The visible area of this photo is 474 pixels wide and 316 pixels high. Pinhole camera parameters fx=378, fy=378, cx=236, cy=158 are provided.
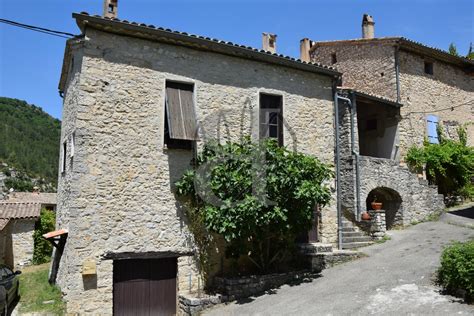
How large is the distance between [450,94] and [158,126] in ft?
48.5

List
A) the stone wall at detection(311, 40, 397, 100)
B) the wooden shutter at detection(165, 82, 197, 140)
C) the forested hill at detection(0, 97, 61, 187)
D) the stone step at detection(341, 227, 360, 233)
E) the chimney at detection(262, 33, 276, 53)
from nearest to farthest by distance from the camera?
1. the wooden shutter at detection(165, 82, 197, 140)
2. the stone step at detection(341, 227, 360, 233)
3. the chimney at detection(262, 33, 276, 53)
4. the stone wall at detection(311, 40, 397, 100)
5. the forested hill at detection(0, 97, 61, 187)

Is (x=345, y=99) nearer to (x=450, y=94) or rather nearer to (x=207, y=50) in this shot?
(x=207, y=50)

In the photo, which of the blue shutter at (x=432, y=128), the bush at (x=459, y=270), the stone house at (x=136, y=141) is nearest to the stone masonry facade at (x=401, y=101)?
the blue shutter at (x=432, y=128)

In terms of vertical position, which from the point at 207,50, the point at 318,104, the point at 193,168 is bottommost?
the point at 193,168

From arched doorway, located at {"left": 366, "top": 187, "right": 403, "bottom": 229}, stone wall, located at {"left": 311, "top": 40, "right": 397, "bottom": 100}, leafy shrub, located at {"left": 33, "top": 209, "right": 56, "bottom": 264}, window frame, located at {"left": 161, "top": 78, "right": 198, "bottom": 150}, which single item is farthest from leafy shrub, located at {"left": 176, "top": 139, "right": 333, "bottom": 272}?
leafy shrub, located at {"left": 33, "top": 209, "right": 56, "bottom": 264}

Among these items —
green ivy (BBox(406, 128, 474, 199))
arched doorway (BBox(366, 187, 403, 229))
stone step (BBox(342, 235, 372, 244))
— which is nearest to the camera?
stone step (BBox(342, 235, 372, 244))

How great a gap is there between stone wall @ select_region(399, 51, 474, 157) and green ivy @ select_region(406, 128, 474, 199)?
56 centimetres

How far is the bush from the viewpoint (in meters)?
7.00

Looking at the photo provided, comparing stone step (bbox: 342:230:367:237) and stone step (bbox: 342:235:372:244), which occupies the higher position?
stone step (bbox: 342:230:367:237)

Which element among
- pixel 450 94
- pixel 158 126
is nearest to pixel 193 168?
pixel 158 126

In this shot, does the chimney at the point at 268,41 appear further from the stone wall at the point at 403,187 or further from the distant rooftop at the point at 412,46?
the distant rooftop at the point at 412,46

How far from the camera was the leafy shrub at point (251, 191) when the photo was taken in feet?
28.7

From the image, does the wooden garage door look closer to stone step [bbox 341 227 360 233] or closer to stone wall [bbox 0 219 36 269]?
stone step [bbox 341 227 360 233]

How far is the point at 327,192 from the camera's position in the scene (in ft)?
31.5
